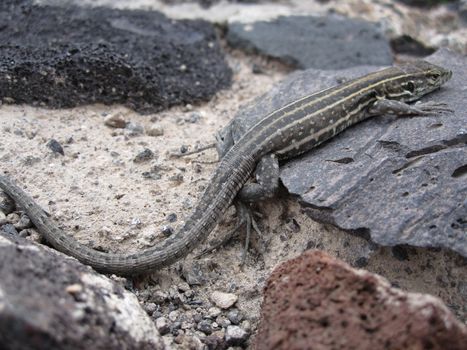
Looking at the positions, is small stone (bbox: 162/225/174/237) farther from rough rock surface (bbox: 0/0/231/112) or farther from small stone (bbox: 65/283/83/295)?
rough rock surface (bbox: 0/0/231/112)

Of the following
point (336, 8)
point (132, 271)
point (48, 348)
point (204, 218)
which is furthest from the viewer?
point (336, 8)


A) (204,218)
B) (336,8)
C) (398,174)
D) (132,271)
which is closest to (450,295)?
(398,174)

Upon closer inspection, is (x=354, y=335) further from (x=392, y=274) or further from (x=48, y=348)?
(x=48, y=348)

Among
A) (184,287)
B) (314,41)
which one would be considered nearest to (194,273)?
(184,287)

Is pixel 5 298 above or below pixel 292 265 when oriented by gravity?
above

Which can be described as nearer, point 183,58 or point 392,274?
point 392,274

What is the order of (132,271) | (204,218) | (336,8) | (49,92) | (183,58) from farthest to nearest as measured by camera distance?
1. (336,8)
2. (183,58)
3. (49,92)
4. (204,218)
5. (132,271)

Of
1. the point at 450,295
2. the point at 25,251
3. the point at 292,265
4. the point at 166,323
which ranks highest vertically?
the point at 25,251

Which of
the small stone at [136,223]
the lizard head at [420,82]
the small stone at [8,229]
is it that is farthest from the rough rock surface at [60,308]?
the lizard head at [420,82]

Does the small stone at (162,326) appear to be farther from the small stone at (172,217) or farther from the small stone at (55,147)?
the small stone at (55,147)
